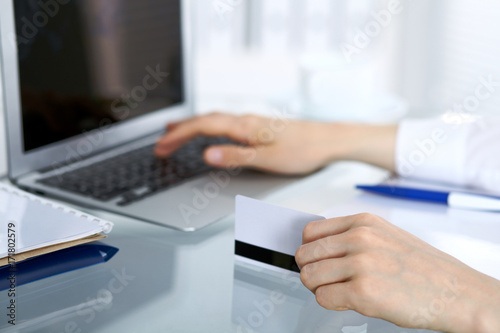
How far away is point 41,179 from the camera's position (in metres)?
0.84

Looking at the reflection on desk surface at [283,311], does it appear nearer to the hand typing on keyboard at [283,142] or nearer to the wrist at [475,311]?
the wrist at [475,311]

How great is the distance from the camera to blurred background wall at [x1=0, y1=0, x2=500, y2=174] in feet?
3.98

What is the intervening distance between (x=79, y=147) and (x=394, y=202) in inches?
18.6

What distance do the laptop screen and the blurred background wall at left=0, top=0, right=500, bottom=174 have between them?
262 millimetres

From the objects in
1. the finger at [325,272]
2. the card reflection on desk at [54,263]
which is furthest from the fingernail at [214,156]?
the finger at [325,272]

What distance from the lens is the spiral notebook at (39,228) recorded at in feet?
1.97

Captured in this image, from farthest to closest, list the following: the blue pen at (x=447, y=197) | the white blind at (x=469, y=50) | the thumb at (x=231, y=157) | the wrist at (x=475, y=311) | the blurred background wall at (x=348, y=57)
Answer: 1. the white blind at (x=469, y=50)
2. the blurred background wall at (x=348, y=57)
3. the thumb at (x=231, y=157)
4. the blue pen at (x=447, y=197)
5. the wrist at (x=475, y=311)

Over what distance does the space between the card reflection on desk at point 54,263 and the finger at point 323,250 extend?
225 millimetres

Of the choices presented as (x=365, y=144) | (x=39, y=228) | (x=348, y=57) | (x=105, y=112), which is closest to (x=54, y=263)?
(x=39, y=228)

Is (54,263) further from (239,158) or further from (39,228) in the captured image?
(239,158)

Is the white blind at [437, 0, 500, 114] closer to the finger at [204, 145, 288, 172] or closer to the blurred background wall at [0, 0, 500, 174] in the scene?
the blurred background wall at [0, 0, 500, 174]

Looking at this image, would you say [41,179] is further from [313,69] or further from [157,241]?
[313,69]

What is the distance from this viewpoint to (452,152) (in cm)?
89

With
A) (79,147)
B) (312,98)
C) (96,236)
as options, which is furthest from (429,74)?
(96,236)
